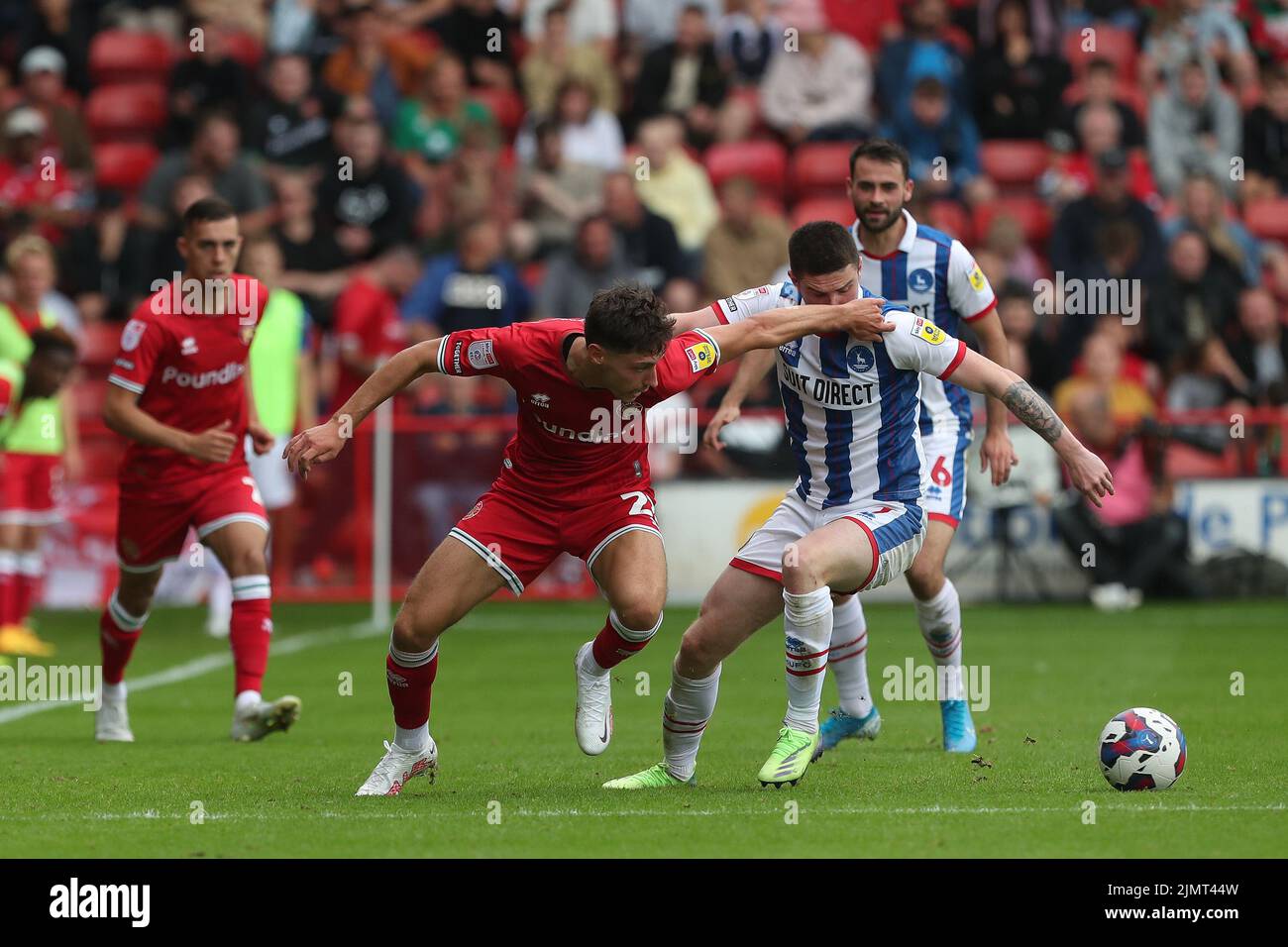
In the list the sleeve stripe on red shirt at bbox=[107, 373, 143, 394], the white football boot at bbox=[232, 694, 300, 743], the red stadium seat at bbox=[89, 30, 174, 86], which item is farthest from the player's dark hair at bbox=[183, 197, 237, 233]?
the red stadium seat at bbox=[89, 30, 174, 86]

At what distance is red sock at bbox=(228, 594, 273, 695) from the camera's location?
9805 millimetres

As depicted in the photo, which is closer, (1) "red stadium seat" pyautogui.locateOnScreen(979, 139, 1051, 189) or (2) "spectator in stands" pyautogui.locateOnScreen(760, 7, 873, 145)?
(2) "spectator in stands" pyautogui.locateOnScreen(760, 7, 873, 145)

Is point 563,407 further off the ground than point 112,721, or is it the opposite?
point 563,407

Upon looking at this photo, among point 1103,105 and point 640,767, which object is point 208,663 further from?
point 1103,105

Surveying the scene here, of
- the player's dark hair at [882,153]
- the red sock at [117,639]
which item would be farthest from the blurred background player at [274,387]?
the player's dark hair at [882,153]

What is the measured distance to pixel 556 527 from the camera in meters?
7.84

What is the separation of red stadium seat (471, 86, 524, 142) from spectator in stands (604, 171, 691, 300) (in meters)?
2.78

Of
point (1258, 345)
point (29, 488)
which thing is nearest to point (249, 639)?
point (29, 488)

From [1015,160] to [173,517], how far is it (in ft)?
41.3

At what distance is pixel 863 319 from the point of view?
24.9ft

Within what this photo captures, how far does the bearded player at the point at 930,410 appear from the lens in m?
8.99

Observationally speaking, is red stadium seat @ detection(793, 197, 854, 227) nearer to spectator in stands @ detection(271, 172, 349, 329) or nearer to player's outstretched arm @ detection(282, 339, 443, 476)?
spectator in stands @ detection(271, 172, 349, 329)

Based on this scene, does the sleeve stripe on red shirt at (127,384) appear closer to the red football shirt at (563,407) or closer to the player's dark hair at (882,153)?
the red football shirt at (563,407)

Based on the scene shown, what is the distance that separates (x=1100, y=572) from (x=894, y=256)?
817cm
